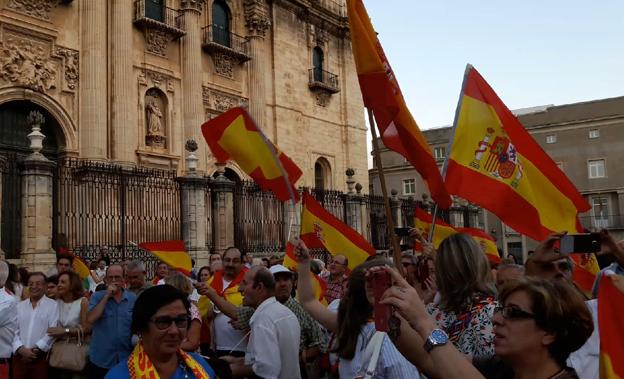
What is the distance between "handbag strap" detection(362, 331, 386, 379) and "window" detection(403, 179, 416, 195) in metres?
41.8

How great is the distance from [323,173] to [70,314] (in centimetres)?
2305

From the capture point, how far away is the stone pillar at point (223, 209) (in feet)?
57.6

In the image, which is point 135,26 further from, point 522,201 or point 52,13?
point 522,201

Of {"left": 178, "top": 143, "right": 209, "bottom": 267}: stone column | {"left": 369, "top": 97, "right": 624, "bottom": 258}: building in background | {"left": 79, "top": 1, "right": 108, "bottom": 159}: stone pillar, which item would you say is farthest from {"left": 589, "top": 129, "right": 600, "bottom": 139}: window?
{"left": 79, "top": 1, "right": 108, "bottom": 159}: stone pillar

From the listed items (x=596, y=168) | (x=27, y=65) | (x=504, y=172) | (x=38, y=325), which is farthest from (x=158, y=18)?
(x=596, y=168)

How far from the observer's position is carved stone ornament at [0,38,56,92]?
1678 centimetres

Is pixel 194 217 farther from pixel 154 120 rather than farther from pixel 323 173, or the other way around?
pixel 323 173

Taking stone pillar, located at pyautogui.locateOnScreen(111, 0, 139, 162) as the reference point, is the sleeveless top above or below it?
below

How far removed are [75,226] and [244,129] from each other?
9401 millimetres

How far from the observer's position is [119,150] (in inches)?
744

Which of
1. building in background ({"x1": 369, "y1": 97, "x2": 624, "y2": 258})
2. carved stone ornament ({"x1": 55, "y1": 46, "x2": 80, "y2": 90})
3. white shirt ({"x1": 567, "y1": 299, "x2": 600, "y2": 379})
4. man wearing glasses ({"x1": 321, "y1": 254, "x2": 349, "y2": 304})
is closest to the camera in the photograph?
white shirt ({"x1": 567, "y1": 299, "x2": 600, "y2": 379})

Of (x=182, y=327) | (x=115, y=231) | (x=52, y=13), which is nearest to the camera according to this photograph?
(x=182, y=327)

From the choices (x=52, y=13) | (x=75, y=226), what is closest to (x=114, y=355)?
(x=75, y=226)

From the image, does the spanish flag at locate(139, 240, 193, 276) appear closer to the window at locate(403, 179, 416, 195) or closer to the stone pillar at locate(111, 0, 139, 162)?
the stone pillar at locate(111, 0, 139, 162)
